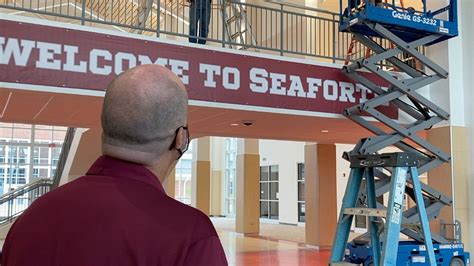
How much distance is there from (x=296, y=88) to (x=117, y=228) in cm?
766

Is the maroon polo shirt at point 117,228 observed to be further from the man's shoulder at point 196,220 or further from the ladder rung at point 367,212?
the ladder rung at point 367,212

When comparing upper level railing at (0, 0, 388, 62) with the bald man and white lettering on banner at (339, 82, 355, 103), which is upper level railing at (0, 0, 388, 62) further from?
the bald man

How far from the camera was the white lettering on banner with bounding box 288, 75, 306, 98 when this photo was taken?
8.57m

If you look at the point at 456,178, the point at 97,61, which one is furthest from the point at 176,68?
the point at 456,178

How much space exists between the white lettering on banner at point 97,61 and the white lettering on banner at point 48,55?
443 mm

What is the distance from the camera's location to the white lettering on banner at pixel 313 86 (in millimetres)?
8750

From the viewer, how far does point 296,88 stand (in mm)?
8625

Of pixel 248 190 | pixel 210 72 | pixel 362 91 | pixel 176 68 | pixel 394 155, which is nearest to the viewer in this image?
pixel 394 155

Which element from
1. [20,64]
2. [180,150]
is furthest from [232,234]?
[180,150]

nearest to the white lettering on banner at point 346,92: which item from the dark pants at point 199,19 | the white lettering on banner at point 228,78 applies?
the white lettering on banner at point 228,78

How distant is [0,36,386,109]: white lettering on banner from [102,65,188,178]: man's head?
230 inches

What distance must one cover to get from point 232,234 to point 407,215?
36.8 feet

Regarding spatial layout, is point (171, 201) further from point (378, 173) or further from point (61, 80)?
point (378, 173)

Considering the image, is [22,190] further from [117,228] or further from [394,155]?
[117,228]
